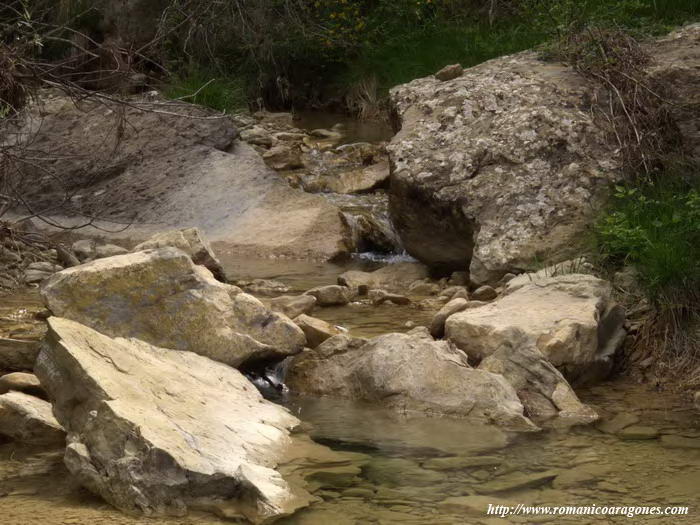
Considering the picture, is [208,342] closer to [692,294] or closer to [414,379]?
[414,379]

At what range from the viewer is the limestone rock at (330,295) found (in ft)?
20.5

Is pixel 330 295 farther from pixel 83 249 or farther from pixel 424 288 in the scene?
pixel 83 249

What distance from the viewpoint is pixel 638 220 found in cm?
571

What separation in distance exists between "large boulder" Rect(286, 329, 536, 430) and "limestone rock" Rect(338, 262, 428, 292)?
178 centimetres

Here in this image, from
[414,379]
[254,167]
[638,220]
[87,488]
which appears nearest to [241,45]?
[254,167]

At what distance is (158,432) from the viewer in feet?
11.2

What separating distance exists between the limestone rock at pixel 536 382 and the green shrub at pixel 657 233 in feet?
2.90

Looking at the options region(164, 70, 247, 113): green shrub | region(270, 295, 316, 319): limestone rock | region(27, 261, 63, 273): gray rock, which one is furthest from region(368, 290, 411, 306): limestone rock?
region(164, 70, 247, 113): green shrub

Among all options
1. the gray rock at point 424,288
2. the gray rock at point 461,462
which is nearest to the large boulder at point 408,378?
the gray rock at point 461,462

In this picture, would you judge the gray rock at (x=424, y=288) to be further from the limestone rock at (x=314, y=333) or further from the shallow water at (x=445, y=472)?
the shallow water at (x=445, y=472)

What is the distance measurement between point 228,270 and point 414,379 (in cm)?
322

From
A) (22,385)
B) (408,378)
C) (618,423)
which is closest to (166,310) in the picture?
(22,385)

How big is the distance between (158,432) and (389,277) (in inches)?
145

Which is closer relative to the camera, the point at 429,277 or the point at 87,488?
the point at 87,488
